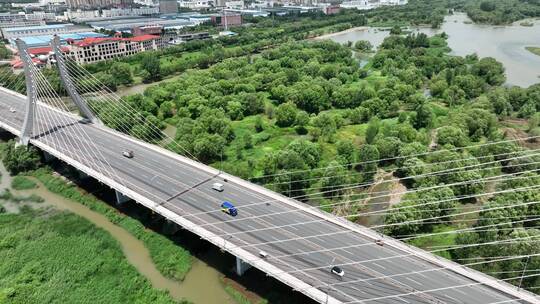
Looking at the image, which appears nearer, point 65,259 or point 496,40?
point 65,259

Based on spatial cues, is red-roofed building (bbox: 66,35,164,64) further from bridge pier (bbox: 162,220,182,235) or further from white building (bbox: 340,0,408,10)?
white building (bbox: 340,0,408,10)

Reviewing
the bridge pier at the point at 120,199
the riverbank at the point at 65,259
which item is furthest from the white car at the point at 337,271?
the bridge pier at the point at 120,199

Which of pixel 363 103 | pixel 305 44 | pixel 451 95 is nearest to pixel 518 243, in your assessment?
pixel 363 103

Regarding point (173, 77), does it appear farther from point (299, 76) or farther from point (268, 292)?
point (268, 292)

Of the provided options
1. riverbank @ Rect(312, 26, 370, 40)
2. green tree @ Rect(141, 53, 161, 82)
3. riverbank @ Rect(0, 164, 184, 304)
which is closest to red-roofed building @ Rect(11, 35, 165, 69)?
green tree @ Rect(141, 53, 161, 82)

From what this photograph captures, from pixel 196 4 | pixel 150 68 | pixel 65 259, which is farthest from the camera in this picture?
pixel 196 4

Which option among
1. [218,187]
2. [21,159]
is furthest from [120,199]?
[21,159]

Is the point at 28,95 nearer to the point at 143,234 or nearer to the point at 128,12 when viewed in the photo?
the point at 143,234
